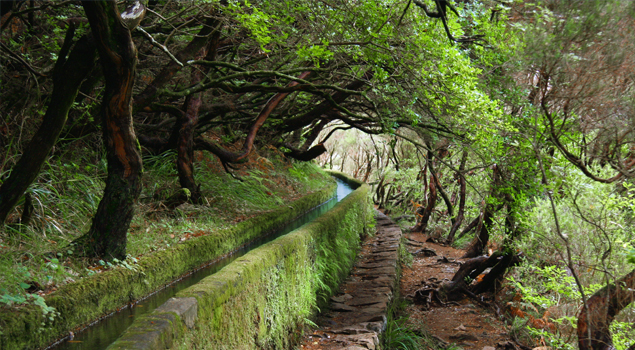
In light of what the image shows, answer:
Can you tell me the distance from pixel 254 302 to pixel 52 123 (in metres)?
3.00

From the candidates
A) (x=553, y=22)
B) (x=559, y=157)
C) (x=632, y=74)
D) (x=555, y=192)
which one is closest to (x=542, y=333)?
(x=555, y=192)

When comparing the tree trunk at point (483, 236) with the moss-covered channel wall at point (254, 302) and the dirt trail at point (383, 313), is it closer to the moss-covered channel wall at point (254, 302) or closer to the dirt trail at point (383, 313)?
the dirt trail at point (383, 313)

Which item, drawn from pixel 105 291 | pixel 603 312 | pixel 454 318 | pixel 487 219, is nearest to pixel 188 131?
pixel 105 291

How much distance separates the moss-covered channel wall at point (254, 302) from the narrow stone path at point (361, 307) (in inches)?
10.9

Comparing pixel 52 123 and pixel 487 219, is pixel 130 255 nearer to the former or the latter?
pixel 52 123

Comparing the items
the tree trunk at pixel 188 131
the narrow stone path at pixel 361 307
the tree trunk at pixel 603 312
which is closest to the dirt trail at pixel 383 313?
the narrow stone path at pixel 361 307

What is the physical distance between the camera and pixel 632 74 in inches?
169

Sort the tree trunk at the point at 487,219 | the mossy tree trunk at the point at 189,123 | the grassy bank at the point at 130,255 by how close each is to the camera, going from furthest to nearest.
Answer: the mossy tree trunk at the point at 189,123, the tree trunk at the point at 487,219, the grassy bank at the point at 130,255

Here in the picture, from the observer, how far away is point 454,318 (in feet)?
29.9

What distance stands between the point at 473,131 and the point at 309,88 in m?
2.91

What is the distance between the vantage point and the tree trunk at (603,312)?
5664 mm

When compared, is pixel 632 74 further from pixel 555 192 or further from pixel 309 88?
pixel 309 88

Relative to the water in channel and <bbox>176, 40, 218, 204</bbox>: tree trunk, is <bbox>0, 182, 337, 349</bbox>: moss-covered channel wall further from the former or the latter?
<bbox>176, 40, 218, 204</bbox>: tree trunk

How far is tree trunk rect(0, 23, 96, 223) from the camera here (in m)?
5.07
